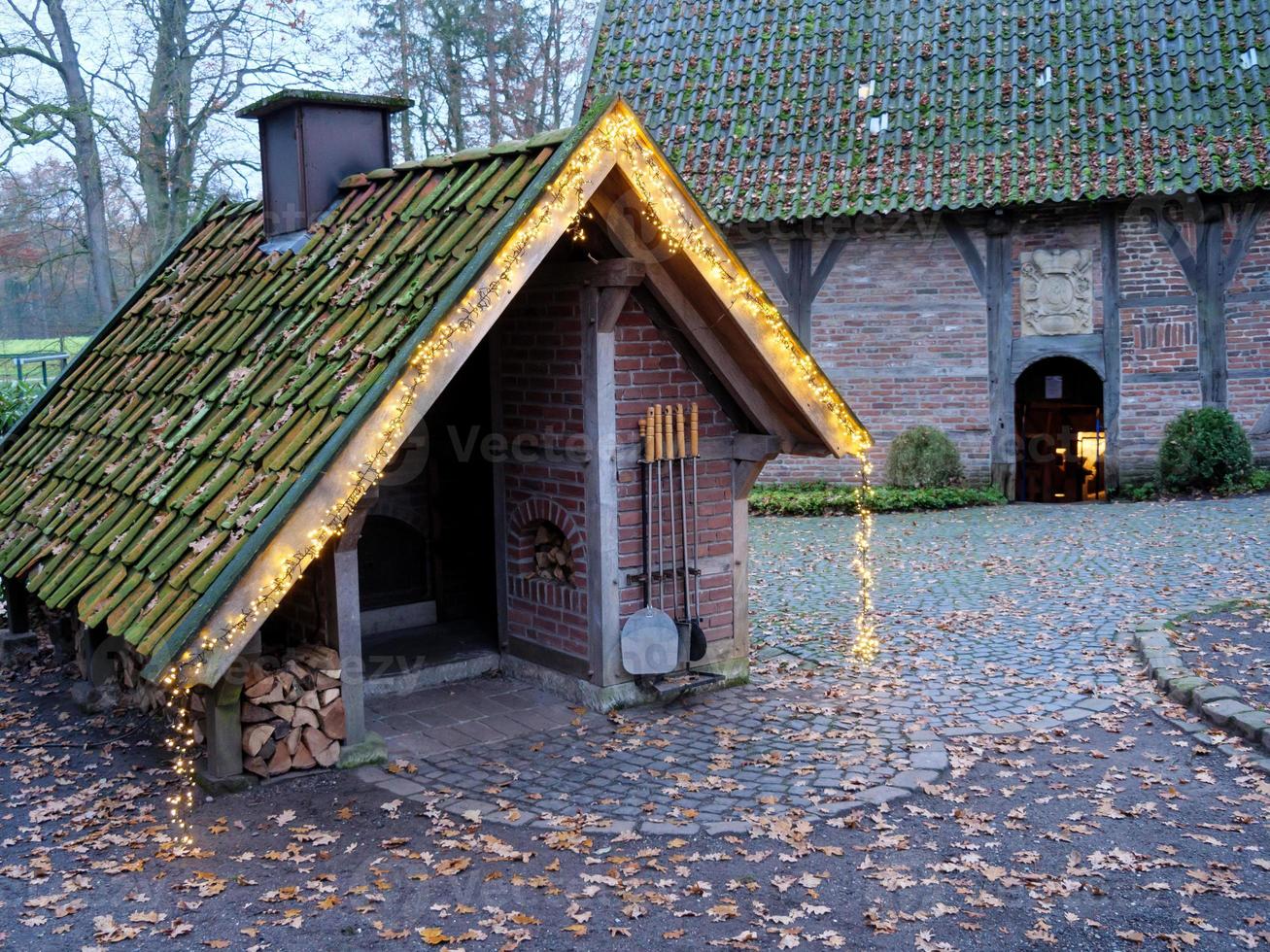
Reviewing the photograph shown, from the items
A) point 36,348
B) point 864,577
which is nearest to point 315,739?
point 864,577

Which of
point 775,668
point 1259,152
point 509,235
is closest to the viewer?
point 509,235

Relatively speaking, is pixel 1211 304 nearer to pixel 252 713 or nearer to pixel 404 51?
pixel 252 713

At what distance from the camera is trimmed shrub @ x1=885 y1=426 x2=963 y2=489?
51.6ft

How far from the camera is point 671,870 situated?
521 centimetres

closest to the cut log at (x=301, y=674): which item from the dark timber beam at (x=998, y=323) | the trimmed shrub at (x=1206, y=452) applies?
the dark timber beam at (x=998, y=323)

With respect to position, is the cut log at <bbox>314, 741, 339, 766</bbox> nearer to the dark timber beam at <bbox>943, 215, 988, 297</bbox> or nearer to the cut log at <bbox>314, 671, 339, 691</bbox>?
the cut log at <bbox>314, 671, 339, 691</bbox>

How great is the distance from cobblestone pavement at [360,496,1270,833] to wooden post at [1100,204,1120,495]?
2.36m

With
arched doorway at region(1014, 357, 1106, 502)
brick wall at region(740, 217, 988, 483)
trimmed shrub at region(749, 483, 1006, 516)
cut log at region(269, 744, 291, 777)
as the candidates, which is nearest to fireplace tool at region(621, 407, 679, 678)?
cut log at region(269, 744, 291, 777)

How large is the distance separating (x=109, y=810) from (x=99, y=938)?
1.37 metres

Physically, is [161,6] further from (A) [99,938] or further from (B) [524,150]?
(A) [99,938]

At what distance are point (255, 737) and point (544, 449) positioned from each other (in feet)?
7.93

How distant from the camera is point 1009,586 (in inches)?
421

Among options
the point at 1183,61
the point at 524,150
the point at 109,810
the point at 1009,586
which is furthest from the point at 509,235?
the point at 1183,61

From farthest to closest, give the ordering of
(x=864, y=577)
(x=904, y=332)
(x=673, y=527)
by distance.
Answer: (x=904, y=332) < (x=864, y=577) < (x=673, y=527)
